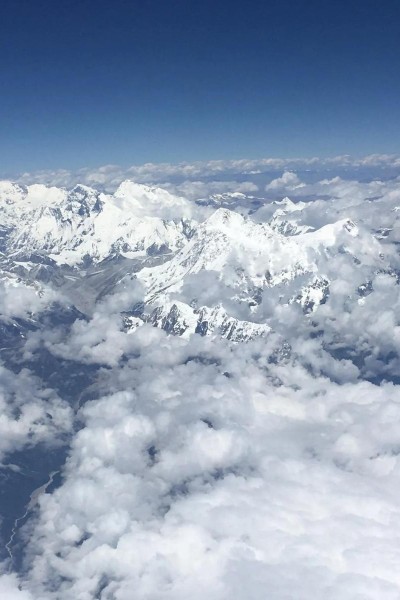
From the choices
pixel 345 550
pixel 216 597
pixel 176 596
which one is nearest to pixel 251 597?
pixel 216 597

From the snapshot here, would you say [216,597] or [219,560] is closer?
[216,597]

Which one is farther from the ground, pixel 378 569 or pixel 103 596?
pixel 378 569

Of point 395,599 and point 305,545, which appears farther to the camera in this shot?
point 305,545

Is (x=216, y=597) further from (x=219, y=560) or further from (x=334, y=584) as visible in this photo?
(x=334, y=584)

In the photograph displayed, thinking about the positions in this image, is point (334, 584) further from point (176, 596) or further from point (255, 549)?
point (176, 596)

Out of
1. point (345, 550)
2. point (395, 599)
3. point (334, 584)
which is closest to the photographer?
point (395, 599)

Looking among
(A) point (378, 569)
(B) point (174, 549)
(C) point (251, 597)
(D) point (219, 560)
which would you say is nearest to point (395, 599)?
(A) point (378, 569)

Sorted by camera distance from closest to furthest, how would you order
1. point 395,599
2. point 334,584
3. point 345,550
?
point 395,599 → point 334,584 → point 345,550

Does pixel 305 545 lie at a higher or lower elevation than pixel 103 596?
higher
